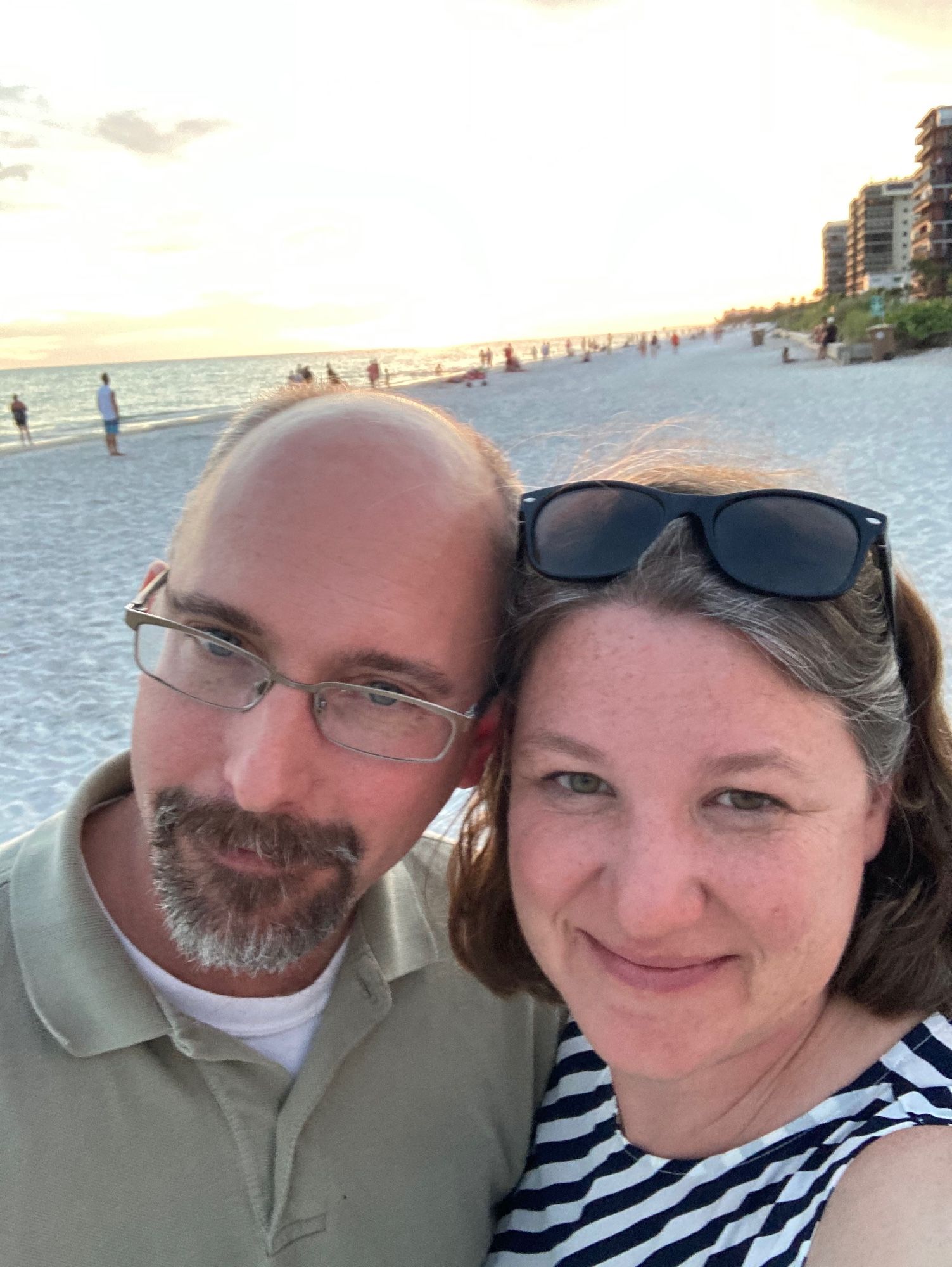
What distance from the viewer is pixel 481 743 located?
170cm

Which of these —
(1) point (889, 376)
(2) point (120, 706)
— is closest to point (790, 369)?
(1) point (889, 376)

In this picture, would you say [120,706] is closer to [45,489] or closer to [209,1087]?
[209,1087]

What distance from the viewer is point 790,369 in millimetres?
28047

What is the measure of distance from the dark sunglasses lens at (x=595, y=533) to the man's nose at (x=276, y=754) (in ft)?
1.52

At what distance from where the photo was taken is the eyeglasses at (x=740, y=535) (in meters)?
1.34

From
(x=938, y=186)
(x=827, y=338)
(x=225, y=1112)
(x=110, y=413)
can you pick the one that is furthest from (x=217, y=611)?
(x=938, y=186)

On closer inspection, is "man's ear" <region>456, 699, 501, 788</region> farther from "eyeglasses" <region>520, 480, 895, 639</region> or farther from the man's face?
"eyeglasses" <region>520, 480, 895, 639</region>

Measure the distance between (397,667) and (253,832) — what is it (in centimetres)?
35

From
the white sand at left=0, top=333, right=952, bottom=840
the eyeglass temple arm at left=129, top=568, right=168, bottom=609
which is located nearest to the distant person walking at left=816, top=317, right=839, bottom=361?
the white sand at left=0, top=333, right=952, bottom=840

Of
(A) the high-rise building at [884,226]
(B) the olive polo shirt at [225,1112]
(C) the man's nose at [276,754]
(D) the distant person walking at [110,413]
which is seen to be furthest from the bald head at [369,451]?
(A) the high-rise building at [884,226]

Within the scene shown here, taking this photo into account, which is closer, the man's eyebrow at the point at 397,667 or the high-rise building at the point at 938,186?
the man's eyebrow at the point at 397,667

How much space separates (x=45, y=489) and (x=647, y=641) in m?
18.0

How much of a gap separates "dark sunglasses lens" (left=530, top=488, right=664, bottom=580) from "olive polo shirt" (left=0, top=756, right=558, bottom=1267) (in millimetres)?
785

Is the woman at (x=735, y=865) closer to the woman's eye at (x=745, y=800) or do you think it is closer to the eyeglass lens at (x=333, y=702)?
the woman's eye at (x=745, y=800)
